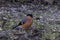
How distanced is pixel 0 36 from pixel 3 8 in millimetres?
2319

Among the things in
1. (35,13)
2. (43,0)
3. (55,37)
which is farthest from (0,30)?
(43,0)

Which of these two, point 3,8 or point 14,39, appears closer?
point 14,39

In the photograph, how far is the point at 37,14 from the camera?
5.75 m

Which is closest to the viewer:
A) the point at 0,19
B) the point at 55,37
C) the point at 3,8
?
the point at 55,37

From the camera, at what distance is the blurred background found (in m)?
4.52

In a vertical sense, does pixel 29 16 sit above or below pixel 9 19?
above

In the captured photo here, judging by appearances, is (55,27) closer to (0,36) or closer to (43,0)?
(0,36)

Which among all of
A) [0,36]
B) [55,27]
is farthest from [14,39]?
[55,27]

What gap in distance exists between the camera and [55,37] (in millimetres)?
4238

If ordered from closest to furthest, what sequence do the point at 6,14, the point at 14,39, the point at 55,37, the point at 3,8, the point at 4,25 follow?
the point at 14,39 < the point at 55,37 < the point at 4,25 < the point at 6,14 < the point at 3,8

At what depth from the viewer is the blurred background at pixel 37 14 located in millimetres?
4516

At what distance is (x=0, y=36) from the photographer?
3.98 metres

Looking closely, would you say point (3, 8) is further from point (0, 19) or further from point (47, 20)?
point (47, 20)

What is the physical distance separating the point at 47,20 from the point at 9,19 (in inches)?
36.3
